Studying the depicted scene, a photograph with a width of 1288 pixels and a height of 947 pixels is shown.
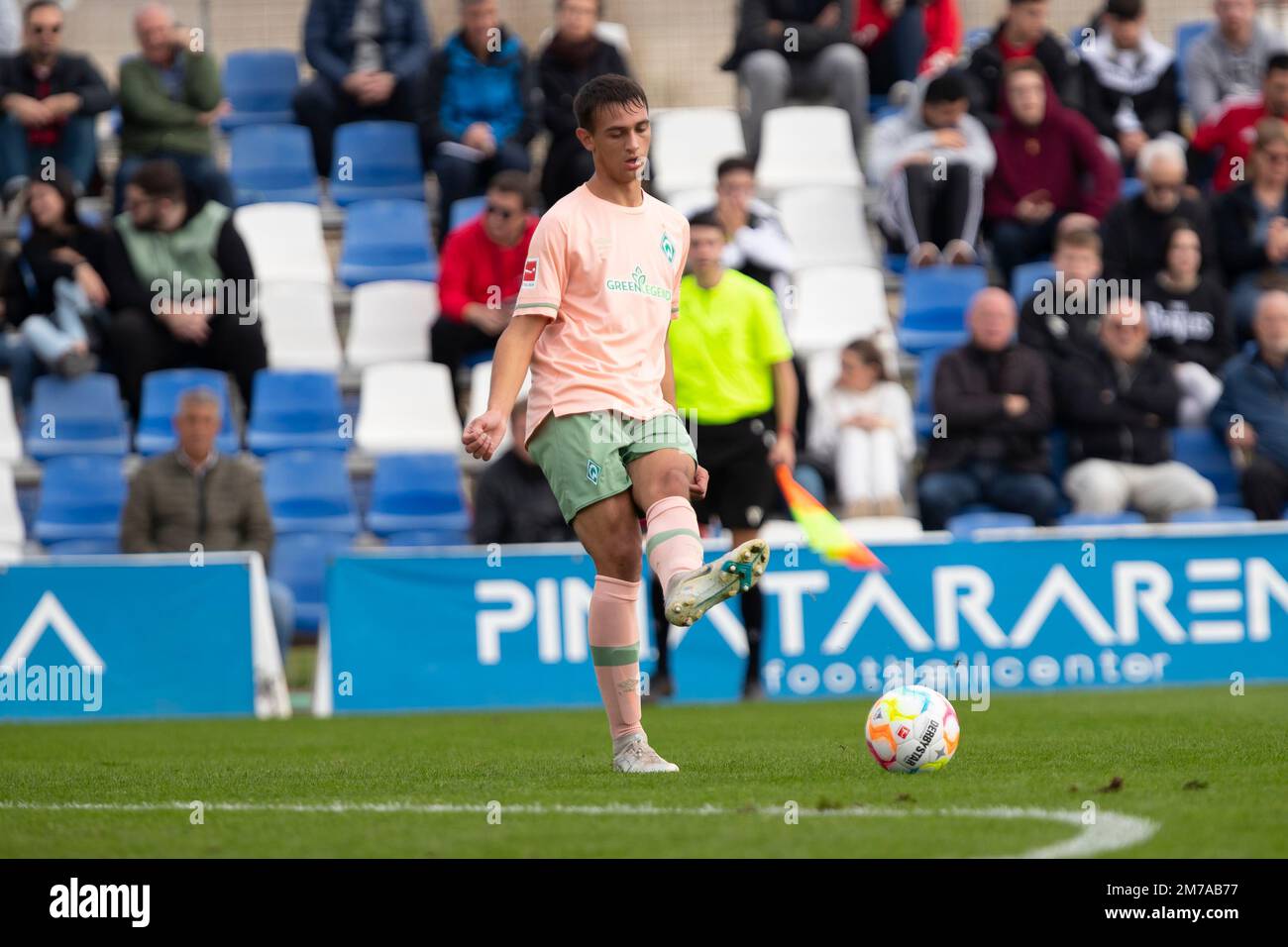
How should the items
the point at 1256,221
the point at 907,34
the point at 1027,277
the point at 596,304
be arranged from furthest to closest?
the point at 907,34, the point at 1256,221, the point at 1027,277, the point at 596,304

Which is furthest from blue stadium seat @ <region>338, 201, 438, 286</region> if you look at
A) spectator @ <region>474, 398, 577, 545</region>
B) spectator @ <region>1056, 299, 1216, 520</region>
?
spectator @ <region>1056, 299, 1216, 520</region>

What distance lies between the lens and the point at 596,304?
6.14m

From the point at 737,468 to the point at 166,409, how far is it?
4.54 m

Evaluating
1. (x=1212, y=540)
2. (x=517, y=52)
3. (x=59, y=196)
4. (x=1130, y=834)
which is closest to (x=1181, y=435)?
(x=1212, y=540)

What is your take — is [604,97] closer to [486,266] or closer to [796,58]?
[486,266]

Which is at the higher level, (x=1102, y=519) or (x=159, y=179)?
(x=159, y=179)

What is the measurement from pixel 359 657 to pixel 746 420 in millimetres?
2559

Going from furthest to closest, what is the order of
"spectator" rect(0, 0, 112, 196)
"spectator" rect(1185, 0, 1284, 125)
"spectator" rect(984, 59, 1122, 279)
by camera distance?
1. "spectator" rect(1185, 0, 1284, 125)
2. "spectator" rect(0, 0, 112, 196)
3. "spectator" rect(984, 59, 1122, 279)

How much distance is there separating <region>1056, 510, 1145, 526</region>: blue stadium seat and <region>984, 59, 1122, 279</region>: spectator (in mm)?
2644

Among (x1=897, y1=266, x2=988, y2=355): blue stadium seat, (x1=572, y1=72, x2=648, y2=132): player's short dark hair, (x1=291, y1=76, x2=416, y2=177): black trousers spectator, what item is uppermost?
(x1=291, y1=76, x2=416, y2=177): black trousers spectator

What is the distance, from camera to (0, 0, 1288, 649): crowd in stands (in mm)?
12258

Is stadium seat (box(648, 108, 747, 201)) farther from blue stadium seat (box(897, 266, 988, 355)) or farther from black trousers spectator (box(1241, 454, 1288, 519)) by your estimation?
black trousers spectator (box(1241, 454, 1288, 519))

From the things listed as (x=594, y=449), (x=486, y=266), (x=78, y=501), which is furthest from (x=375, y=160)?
(x=594, y=449)

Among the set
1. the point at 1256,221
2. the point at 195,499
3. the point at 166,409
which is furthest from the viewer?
the point at 1256,221
